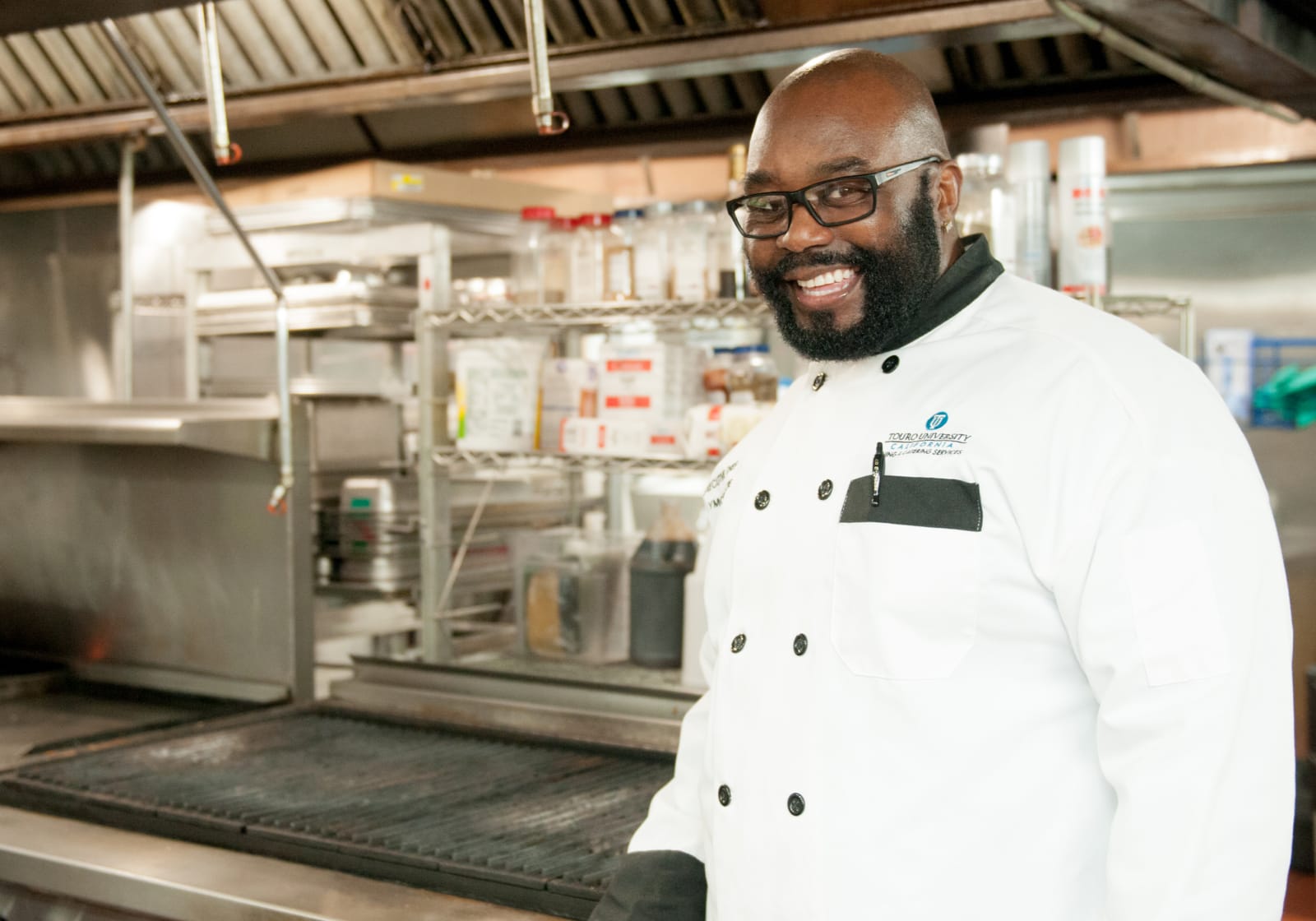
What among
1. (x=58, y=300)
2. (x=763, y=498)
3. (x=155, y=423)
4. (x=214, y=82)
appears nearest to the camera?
(x=763, y=498)

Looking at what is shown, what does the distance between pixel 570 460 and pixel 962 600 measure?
180cm

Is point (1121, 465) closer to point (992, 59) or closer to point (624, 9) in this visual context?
point (624, 9)

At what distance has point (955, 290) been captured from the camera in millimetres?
1242

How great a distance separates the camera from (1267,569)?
1053mm

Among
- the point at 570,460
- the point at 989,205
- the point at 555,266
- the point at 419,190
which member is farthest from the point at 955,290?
the point at 419,190

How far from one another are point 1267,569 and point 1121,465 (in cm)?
15

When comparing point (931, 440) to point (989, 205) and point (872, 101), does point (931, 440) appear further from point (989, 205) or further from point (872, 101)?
point (989, 205)

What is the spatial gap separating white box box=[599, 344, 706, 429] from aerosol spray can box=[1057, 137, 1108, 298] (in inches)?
32.3

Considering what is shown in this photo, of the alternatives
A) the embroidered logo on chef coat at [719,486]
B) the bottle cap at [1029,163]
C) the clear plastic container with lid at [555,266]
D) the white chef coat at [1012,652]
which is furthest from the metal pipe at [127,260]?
the white chef coat at [1012,652]

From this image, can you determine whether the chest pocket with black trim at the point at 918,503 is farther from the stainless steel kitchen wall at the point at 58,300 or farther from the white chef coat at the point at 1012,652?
the stainless steel kitchen wall at the point at 58,300

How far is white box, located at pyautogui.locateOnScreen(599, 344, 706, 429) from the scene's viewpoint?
2.76 metres

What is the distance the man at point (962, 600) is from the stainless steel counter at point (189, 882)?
385mm

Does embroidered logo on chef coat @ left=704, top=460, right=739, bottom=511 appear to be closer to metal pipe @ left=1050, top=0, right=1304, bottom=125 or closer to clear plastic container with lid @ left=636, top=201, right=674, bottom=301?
metal pipe @ left=1050, top=0, right=1304, bottom=125

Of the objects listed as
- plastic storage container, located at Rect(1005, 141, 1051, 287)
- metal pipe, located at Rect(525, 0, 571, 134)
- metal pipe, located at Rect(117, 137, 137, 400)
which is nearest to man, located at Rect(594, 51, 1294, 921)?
metal pipe, located at Rect(525, 0, 571, 134)
